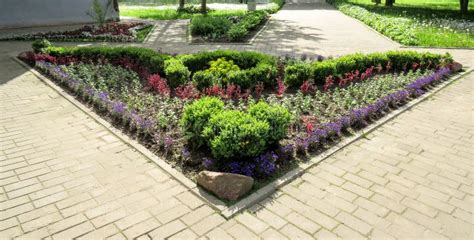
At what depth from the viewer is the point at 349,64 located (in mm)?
9773

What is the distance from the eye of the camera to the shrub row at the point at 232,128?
17.4 ft

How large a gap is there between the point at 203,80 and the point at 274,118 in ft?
10.2

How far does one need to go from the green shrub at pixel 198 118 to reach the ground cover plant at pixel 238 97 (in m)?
0.02

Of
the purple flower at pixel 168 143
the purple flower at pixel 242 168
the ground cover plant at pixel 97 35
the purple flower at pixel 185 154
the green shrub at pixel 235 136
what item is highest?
the ground cover plant at pixel 97 35

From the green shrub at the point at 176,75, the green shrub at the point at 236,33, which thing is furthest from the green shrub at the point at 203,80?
the green shrub at the point at 236,33

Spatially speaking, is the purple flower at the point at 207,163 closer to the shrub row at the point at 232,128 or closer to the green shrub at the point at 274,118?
the shrub row at the point at 232,128

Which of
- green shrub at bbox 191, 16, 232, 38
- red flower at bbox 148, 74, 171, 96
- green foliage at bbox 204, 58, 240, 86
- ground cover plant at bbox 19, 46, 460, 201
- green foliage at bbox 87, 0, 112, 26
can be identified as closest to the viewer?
ground cover plant at bbox 19, 46, 460, 201

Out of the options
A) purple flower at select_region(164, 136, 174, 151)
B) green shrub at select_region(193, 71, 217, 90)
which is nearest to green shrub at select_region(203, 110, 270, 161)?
purple flower at select_region(164, 136, 174, 151)

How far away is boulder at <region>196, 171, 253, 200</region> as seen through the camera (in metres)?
4.89

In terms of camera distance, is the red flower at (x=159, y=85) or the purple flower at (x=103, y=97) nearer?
the purple flower at (x=103, y=97)

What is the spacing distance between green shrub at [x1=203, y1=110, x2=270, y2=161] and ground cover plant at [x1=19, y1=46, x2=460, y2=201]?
15mm

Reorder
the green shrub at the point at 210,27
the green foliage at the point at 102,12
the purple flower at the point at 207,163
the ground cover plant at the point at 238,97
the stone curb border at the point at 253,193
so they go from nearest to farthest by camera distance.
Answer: the stone curb border at the point at 253,193, the purple flower at the point at 207,163, the ground cover plant at the point at 238,97, the green shrub at the point at 210,27, the green foliage at the point at 102,12

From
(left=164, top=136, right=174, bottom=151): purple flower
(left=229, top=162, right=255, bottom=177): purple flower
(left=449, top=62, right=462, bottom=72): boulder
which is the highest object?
(left=449, top=62, right=462, bottom=72): boulder

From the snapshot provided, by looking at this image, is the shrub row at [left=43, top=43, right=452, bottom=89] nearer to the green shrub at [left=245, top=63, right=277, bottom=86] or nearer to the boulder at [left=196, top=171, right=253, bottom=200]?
the green shrub at [left=245, top=63, right=277, bottom=86]
